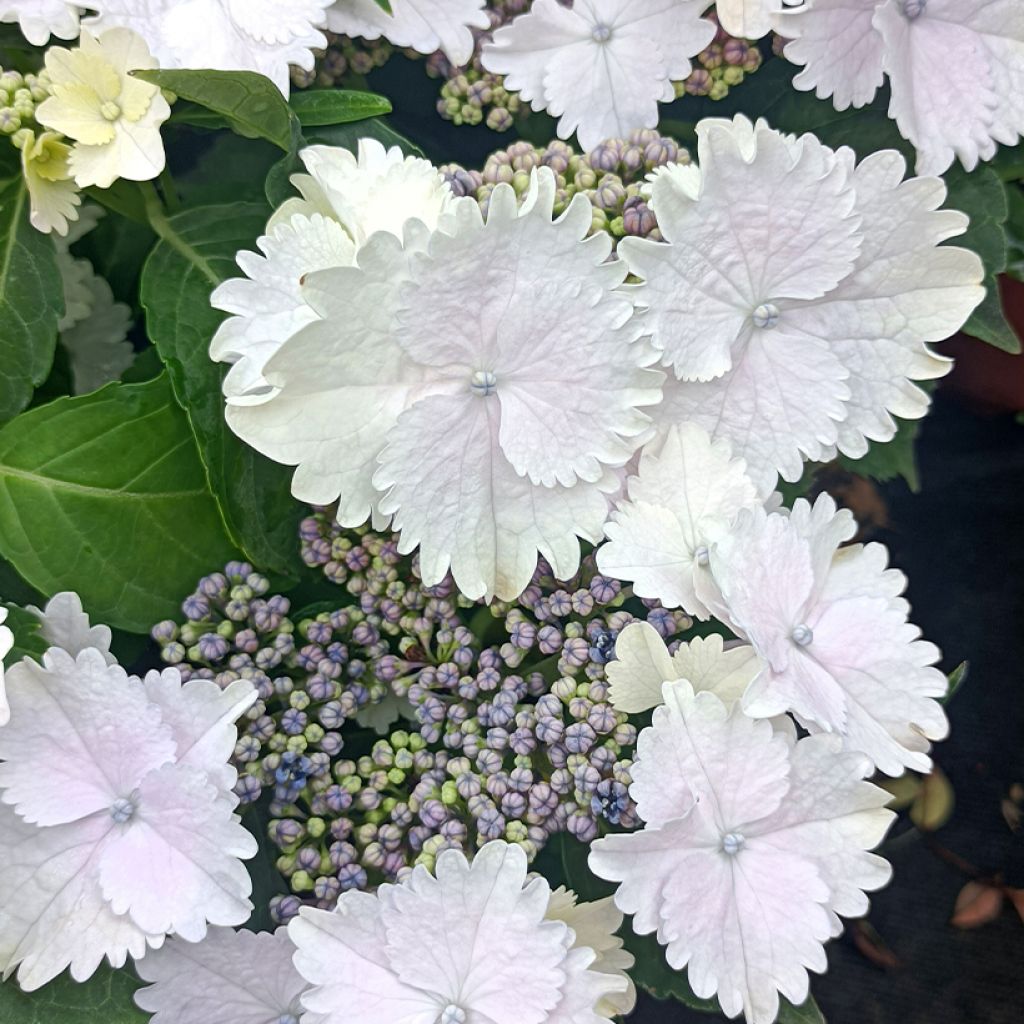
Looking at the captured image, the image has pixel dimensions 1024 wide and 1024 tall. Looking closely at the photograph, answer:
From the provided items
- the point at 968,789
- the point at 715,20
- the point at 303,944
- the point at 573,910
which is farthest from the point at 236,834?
the point at 968,789

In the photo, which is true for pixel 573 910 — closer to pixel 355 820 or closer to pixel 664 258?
pixel 355 820

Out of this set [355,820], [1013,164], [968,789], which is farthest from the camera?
[968,789]

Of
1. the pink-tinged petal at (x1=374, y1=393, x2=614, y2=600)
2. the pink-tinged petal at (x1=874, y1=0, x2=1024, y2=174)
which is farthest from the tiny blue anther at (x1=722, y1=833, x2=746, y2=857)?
the pink-tinged petal at (x1=874, y1=0, x2=1024, y2=174)

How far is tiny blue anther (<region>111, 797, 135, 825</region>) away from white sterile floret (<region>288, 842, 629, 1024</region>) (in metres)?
0.10

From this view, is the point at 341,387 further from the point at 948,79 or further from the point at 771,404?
the point at 948,79

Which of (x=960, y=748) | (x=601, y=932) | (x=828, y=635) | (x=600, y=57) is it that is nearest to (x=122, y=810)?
(x=601, y=932)

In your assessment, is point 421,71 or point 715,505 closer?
point 715,505

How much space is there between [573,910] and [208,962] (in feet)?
0.56

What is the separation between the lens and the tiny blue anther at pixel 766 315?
0.52 meters

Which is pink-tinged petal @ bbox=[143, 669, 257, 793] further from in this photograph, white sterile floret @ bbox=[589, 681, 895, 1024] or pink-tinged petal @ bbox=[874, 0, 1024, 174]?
pink-tinged petal @ bbox=[874, 0, 1024, 174]

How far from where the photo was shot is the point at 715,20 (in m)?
0.62

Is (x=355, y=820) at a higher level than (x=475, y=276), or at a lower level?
lower

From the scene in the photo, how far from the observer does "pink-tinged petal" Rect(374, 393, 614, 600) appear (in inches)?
18.7

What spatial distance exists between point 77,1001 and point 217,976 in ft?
0.23
